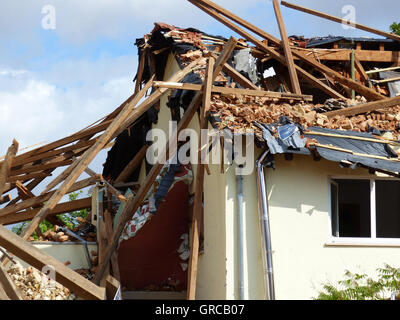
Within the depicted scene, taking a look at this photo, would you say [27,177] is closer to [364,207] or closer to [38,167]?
[38,167]

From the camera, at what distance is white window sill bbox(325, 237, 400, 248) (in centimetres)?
1041

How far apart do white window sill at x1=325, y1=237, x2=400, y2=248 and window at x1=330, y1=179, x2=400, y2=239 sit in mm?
217

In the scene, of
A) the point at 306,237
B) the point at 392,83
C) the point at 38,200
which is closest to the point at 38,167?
the point at 38,200

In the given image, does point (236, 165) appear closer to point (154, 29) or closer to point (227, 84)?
point (227, 84)

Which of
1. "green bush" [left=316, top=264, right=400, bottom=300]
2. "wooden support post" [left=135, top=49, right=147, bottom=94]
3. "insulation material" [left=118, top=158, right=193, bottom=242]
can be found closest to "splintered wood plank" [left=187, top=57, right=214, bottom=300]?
"insulation material" [left=118, top=158, right=193, bottom=242]

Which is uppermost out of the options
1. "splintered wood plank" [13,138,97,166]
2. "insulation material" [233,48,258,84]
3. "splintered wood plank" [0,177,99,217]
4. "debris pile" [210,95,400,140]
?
"insulation material" [233,48,258,84]

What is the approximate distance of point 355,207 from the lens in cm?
1176

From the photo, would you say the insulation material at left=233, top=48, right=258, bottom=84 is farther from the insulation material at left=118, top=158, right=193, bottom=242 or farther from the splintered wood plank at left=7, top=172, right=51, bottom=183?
the splintered wood plank at left=7, top=172, right=51, bottom=183

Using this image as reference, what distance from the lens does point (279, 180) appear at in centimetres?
1041

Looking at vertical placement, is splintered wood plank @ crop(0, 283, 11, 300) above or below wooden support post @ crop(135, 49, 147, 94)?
below

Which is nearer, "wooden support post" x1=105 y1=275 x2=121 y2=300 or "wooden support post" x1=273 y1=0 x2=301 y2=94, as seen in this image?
"wooden support post" x1=105 y1=275 x2=121 y2=300

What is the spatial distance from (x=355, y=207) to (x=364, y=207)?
13.3 inches

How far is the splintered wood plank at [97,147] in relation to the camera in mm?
10469

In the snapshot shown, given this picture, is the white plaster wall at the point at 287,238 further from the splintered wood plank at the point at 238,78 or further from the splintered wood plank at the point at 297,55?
the splintered wood plank at the point at 297,55
